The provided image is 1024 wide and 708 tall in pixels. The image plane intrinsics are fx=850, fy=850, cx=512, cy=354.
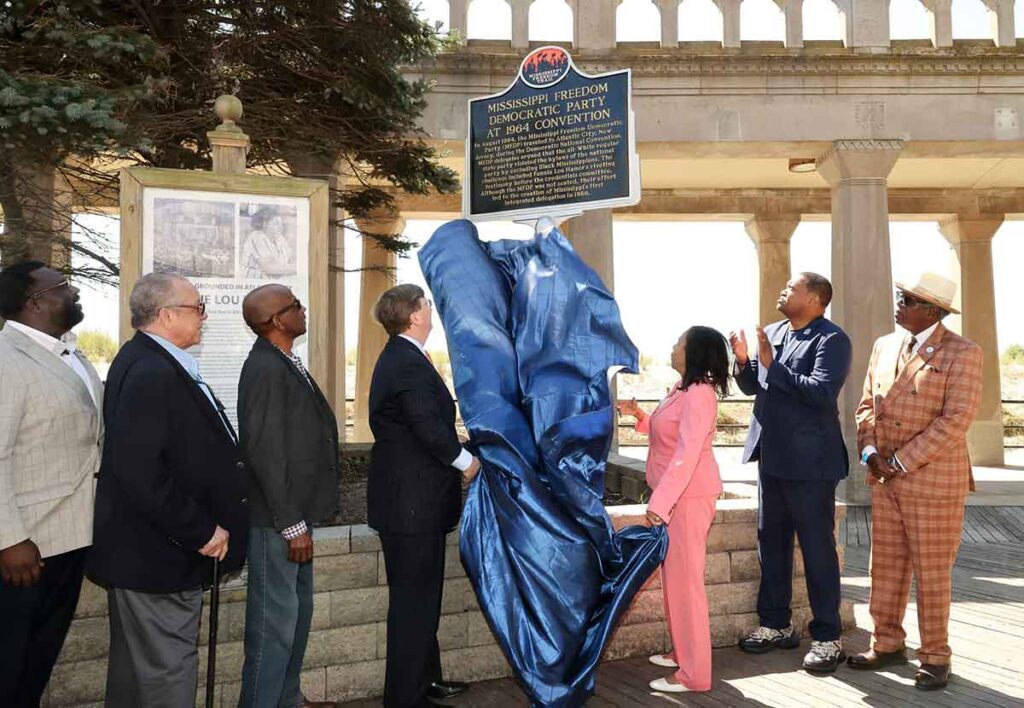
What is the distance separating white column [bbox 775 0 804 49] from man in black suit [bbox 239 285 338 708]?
9.14m

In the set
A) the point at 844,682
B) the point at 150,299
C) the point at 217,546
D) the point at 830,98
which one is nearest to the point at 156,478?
the point at 217,546

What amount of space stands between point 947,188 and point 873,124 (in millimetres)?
5093

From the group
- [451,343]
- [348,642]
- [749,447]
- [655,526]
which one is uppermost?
[451,343]

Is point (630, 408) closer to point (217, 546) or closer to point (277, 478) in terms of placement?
point (277, 478)

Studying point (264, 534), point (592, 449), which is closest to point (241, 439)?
point (264, 534)

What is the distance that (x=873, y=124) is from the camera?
10695 mm

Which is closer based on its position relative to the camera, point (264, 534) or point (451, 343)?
point (264, 534)

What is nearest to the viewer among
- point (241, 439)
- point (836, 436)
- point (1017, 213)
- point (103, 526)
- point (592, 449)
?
point (103, 526)

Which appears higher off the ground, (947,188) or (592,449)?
(947,188)

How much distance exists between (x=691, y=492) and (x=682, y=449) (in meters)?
0.29

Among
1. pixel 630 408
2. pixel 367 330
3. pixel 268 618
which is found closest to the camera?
pixel 268 618

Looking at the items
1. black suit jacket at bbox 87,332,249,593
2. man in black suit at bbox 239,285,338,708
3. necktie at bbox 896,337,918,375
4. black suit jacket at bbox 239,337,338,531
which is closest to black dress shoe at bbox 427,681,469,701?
man in black suit at bbox 239,285,338,708

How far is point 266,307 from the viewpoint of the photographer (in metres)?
3.56

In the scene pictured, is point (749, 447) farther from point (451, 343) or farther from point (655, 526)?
point (451, 343)
